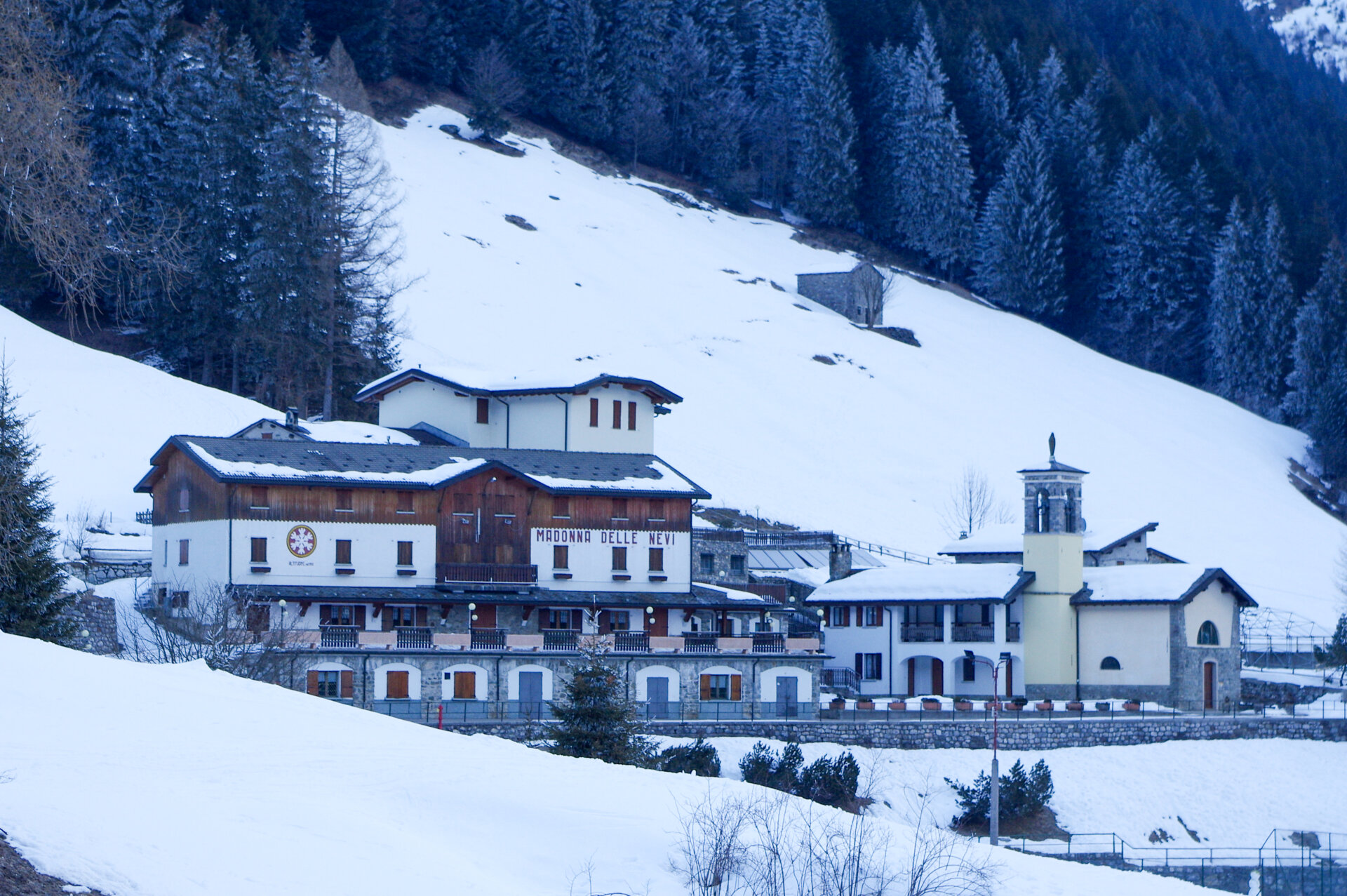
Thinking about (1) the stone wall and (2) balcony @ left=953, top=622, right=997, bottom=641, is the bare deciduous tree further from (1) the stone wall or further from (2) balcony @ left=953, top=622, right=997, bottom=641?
(1) the stone wall

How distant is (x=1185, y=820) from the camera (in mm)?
48625

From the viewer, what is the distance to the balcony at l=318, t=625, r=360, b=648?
4903 centimetres

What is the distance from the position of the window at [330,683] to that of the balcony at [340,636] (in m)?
0.83

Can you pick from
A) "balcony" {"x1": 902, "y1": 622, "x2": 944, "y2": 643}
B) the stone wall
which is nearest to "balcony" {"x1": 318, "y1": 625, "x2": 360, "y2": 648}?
the stone wall

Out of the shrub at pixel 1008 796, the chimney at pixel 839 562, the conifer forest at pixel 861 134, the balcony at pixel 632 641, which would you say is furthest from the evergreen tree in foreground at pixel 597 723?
the conifer forest at pixel 861 134

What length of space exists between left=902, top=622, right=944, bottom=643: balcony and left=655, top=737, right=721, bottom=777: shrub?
1885cm

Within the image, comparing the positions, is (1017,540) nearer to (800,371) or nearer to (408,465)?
(408,465)

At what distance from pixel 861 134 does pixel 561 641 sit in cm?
10056

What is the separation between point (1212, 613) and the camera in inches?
2378

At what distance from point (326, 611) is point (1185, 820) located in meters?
26.4

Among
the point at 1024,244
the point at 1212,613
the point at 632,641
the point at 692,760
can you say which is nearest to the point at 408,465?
the point at 632,641

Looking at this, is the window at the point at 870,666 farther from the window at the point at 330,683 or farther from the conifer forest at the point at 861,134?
the conifer forest at the point at 861,134

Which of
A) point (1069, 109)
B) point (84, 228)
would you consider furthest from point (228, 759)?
point (1069, 109)

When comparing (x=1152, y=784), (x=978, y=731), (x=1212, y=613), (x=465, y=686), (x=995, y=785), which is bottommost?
(x=1152, y=784)
